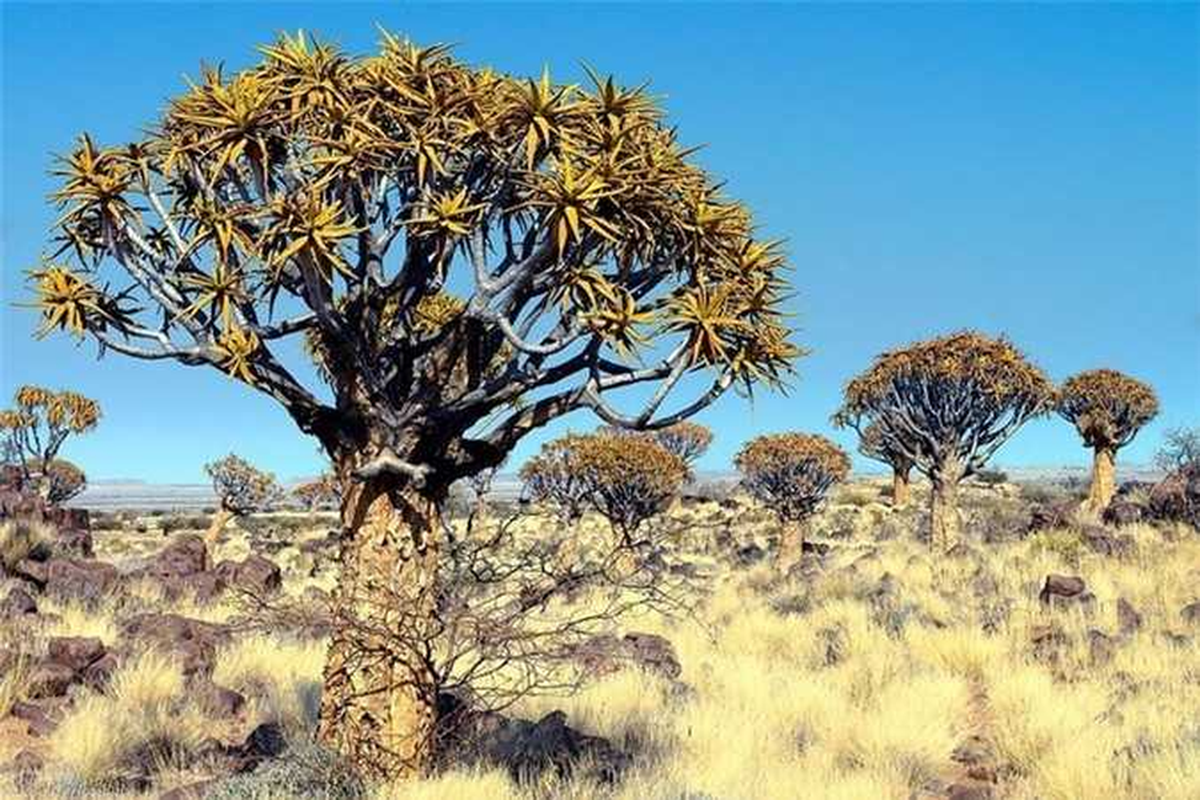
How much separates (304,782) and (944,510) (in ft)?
54.1

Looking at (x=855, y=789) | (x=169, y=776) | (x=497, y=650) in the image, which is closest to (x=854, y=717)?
(x=855, y=789)

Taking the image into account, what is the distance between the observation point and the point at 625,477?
24.0 metres

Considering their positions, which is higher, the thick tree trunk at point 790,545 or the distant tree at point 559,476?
the distant tree at point 559,476

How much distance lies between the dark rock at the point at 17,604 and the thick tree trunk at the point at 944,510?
1433 centimetres

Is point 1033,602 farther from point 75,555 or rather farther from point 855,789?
point 75,555

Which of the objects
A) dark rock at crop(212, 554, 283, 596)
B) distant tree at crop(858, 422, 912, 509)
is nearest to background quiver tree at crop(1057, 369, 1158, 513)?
distant tree at crop(858, 422, 912, 509)

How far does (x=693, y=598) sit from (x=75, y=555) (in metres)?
9.29

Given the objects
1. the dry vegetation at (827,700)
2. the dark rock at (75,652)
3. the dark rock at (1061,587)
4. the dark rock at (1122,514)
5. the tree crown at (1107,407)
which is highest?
the tree crown at (1107,407)

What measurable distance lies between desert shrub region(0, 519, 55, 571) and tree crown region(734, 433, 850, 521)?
15.8 meters

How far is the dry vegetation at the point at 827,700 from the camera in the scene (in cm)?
694

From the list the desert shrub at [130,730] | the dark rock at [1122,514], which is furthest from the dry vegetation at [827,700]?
the dark rock at [1122,514]

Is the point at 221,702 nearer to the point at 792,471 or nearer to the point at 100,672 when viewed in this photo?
the point at 100,672

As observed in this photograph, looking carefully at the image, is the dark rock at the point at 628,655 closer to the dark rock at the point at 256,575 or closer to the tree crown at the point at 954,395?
the dark rock at the point at 256,575

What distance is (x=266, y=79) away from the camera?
6.19 metres
